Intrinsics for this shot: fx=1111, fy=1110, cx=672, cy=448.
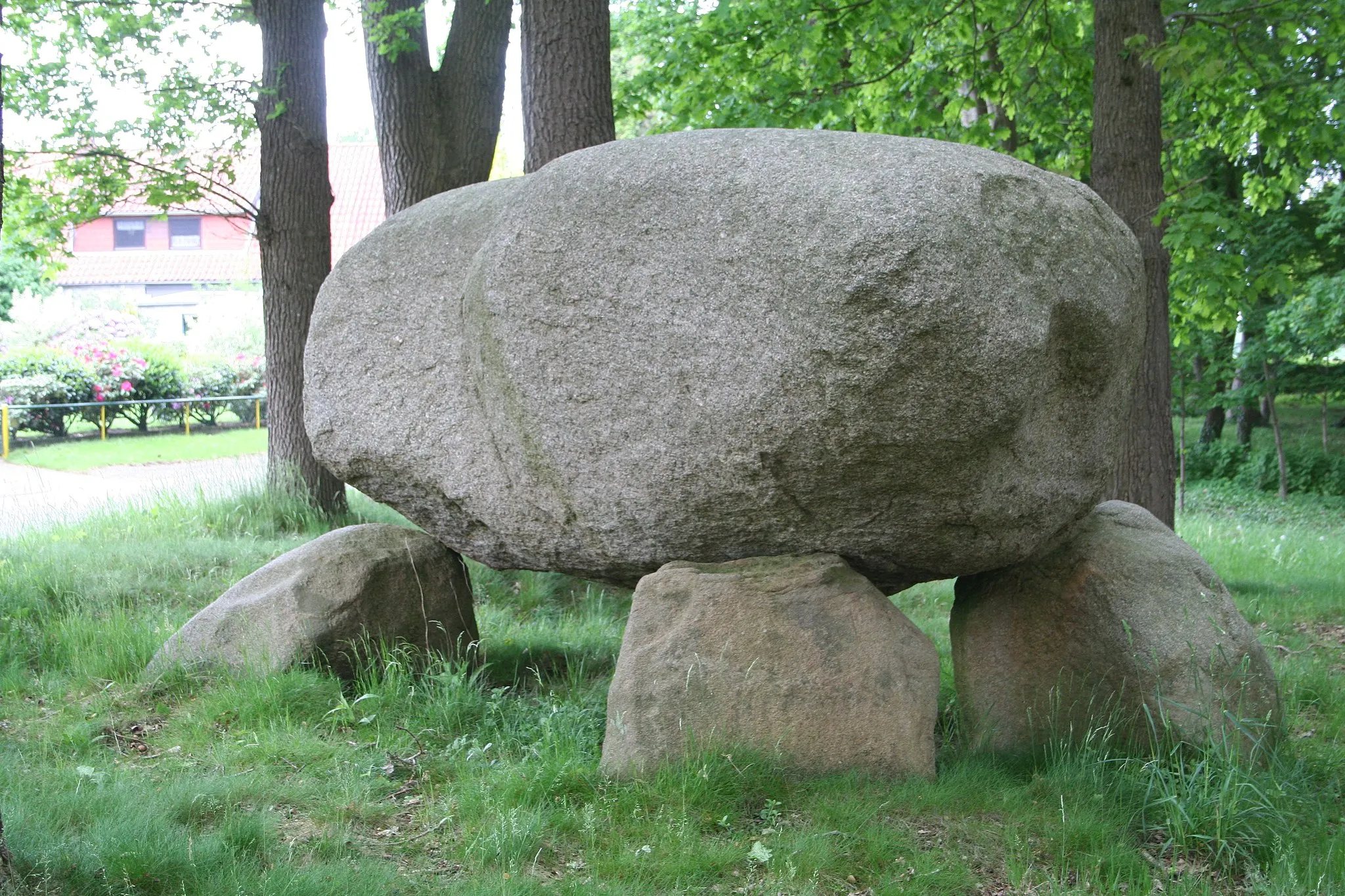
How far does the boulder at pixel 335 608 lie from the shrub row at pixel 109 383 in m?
15.2

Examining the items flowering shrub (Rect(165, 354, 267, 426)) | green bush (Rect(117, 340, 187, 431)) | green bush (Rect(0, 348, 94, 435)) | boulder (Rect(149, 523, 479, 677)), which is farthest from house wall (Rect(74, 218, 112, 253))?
boulder (Rect(149, 523, 479, 677))

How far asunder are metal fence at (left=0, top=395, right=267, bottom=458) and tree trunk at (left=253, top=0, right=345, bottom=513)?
31.2 ft

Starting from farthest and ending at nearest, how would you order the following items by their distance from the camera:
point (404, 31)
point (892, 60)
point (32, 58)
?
point (892, 60) < point (32, 58) < point (404, 31)

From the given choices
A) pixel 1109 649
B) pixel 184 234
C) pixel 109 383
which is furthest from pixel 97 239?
pixel 1109 649

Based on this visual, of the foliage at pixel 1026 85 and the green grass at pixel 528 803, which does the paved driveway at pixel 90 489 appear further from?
the foliage at pixel 1026 85

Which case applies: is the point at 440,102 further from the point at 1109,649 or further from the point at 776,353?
the point at 1109,649

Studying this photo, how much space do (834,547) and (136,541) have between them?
5269mm

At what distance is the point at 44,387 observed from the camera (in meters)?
17.9

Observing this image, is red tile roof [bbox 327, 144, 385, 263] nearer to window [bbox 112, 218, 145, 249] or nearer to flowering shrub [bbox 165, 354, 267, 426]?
window [bbox 112, 218, 145, 249]

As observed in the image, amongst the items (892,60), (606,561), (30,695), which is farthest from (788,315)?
(892,60)

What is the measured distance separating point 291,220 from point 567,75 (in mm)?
2512

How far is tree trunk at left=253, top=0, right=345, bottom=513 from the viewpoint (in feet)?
26.2

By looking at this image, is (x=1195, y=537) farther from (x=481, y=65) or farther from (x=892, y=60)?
(x=481, y=65)

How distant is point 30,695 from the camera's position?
4.80 meters
